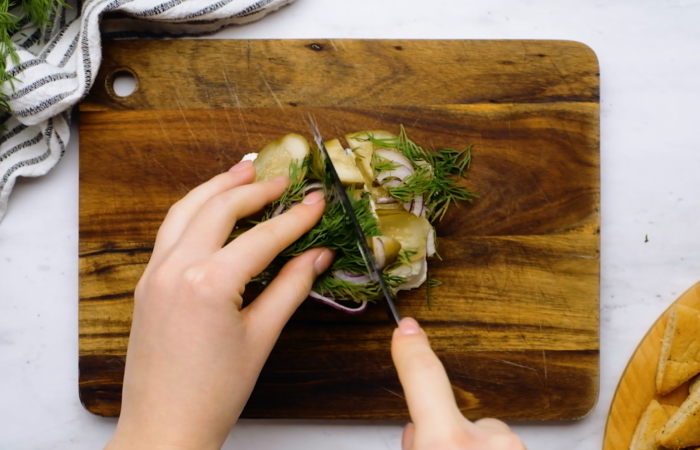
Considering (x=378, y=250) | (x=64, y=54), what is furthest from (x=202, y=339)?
(x=64, y=54)

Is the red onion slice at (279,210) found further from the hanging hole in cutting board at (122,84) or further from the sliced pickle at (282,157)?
the hanging hole in cutting board at (122,84)

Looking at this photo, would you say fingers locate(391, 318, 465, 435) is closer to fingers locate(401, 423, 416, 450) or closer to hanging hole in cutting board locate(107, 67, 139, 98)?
fingers locate(401, 423, 416, 450)

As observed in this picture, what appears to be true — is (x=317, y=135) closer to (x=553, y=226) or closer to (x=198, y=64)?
(x=198, y=64)

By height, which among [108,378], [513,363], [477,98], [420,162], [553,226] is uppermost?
[477,98]

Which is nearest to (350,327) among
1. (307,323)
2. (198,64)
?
(307,323)

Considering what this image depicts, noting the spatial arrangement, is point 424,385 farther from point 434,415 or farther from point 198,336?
point 198,336

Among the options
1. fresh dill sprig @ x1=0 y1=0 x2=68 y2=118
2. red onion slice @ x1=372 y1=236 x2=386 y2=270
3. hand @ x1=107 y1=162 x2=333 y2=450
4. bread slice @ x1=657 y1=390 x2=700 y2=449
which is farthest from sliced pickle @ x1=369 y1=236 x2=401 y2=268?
fresh dill sprig @ x1=0 y1=0 x2=68 y2=118

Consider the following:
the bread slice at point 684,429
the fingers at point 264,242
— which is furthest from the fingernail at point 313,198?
the bread slice at point 684,429
